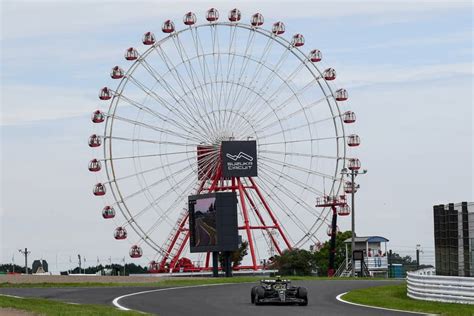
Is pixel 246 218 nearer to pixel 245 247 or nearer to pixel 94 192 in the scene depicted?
pixel 94 192

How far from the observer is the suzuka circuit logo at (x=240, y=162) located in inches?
2867

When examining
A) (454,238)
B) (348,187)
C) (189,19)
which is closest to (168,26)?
(189,19)

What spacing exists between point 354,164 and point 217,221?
40.3 feet

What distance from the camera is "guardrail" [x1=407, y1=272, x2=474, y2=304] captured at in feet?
98.8

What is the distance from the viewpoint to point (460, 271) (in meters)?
34.1

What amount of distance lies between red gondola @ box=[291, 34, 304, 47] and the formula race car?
4553 centimetres

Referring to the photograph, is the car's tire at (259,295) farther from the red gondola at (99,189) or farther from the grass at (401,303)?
Result: the red gondola at (99,189)

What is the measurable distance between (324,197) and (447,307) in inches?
1847

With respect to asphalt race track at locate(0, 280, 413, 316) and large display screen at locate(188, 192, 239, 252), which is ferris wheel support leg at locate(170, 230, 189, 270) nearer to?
large display screen at locate(188, 192, 239, 252)

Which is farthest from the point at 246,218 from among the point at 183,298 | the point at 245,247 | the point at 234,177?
the point at 183,298

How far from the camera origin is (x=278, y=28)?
7544 cm

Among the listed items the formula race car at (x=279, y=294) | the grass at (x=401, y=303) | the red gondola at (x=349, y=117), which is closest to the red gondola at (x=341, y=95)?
the red gondola at (x=349, y=117)

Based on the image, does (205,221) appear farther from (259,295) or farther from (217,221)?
(259,295)

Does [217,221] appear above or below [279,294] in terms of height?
above
